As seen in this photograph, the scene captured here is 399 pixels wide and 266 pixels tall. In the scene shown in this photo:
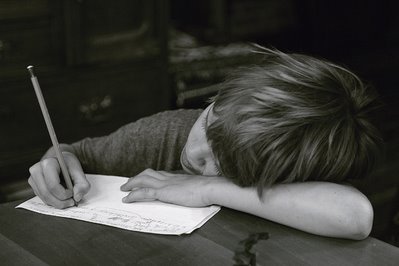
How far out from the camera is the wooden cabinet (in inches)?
90.6

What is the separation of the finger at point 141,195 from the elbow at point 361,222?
1.03ft

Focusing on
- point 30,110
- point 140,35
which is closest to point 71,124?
point 30,110

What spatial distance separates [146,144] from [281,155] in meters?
0.50

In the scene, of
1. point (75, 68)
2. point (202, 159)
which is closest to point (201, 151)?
point (202, 159)

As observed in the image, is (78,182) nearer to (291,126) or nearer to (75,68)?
(291,126)

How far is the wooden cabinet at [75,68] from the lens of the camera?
2.30m

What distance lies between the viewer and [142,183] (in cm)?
108

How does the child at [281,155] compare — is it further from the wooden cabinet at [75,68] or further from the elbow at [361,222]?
the wooden cabinet at [75,68]

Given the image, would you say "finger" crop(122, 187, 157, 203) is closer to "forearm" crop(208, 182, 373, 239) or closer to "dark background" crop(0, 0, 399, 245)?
"forearm" crop(208, 182, 373, 239)

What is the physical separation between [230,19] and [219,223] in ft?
7.35

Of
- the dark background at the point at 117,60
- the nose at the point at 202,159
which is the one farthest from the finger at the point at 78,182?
the dark background at the point at 117,60

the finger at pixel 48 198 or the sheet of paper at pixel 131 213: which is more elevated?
the finger at pixel 48 198

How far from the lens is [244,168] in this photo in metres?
1.01

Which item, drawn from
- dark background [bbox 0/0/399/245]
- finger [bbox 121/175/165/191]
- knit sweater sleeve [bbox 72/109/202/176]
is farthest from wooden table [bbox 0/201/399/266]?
dark background [bbox 0/0/399/245]
